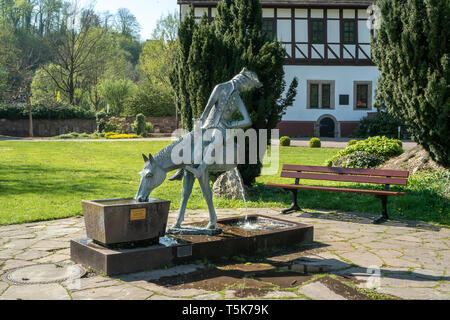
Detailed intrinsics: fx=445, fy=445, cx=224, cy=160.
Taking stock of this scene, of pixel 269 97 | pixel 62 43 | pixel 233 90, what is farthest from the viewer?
pixel 62 43

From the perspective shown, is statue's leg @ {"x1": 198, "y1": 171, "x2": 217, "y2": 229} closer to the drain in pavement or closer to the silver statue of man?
the silver statue of man

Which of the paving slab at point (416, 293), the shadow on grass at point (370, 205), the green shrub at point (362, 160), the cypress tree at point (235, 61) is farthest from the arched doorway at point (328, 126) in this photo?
the paving slab at point (416, 293)

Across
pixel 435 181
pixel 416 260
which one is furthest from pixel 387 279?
pixel 435 181

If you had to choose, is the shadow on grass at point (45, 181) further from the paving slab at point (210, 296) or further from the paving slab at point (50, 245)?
the paving slab at point (210, 296)

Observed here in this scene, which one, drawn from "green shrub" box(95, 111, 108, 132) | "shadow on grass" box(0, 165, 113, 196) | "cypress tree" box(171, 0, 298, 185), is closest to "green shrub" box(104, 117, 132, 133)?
"green shrub" box(95, 111, 108, 132)

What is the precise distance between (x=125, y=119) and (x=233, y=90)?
91.0ft

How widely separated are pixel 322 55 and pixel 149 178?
2480cm

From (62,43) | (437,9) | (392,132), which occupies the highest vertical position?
(62,43)

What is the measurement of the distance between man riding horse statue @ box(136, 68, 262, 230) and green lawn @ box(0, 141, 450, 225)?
10.9 ft

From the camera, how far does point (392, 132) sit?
85.5 feet

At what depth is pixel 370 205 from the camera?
29.0 feet

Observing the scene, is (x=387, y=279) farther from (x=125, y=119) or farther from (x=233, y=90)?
(x=125, y=119)

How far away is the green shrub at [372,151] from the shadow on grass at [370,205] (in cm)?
284

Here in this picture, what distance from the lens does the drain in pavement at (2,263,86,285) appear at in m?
4.33
